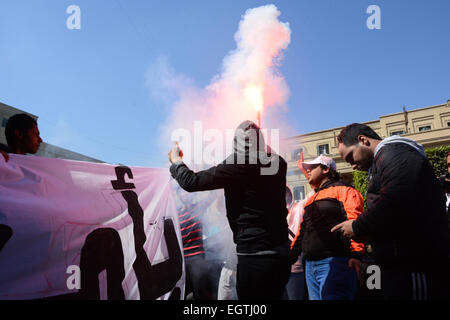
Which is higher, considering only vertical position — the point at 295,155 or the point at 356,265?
the point at 295,155

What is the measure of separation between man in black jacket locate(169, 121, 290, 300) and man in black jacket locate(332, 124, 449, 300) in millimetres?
626

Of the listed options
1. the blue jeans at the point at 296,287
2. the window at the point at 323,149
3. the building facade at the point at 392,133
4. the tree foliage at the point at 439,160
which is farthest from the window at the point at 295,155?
the blue jeans at the point at 296,287

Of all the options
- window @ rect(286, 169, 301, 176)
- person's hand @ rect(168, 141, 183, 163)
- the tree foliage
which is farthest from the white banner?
window @ rect(286, 169, 301, 176)

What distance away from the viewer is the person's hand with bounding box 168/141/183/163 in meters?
2.74

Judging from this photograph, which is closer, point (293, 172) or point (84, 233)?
point (84, 233)

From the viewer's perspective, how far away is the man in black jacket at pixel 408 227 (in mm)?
1812

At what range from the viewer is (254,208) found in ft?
7.54

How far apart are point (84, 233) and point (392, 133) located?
4194 cm

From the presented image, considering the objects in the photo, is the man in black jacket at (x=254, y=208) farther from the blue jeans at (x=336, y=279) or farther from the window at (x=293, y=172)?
the window at (x=293, y=172)

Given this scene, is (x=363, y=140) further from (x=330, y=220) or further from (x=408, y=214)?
(x=330, y=220)

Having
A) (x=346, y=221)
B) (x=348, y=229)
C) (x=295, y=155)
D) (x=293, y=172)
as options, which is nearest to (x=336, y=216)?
(x=346, y=221)

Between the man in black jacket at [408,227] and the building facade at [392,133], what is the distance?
3179 centimetres

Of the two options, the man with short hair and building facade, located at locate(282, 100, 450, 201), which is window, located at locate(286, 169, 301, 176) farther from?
the man with short hair

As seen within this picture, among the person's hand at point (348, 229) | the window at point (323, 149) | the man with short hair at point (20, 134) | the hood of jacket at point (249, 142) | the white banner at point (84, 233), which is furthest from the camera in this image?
the window at point (323, 149)
